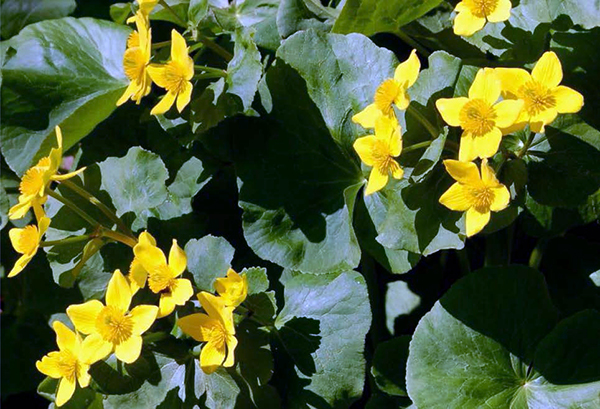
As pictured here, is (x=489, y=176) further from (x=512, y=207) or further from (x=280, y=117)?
(x=280, y=117)

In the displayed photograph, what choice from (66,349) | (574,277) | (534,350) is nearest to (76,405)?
(66,349)

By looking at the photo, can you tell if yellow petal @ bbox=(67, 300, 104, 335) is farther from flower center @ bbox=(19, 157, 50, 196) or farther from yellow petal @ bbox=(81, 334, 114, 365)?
flower center @ bbox=(19, 157, 50, 196)

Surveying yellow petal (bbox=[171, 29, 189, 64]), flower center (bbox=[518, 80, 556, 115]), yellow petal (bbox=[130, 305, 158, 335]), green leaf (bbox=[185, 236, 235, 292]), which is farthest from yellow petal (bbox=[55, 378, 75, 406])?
flower center (bbox=[518, 80, 556, 115])

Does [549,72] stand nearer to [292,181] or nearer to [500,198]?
[500,198]

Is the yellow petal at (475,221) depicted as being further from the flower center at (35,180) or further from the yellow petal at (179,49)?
the flower center at (35,180)

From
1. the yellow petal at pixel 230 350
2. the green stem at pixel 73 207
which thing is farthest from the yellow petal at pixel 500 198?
the green stem at pixel 73 207

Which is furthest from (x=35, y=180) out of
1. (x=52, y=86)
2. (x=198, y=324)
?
(x=52, y=86)
